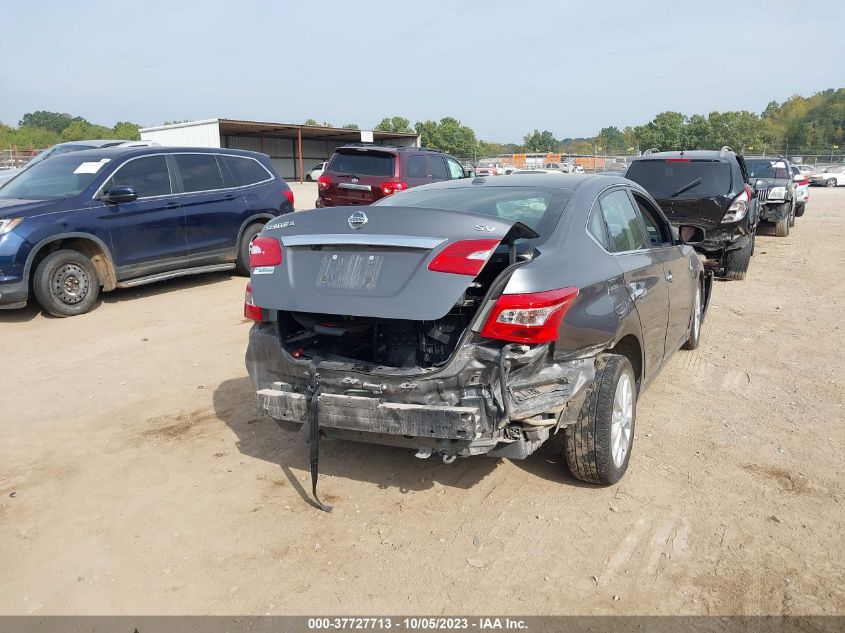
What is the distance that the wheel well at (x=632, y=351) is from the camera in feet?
13.2

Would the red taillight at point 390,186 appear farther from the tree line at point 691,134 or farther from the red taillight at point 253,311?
the tree line at point 691,134

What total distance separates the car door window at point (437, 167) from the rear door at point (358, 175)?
974 mm

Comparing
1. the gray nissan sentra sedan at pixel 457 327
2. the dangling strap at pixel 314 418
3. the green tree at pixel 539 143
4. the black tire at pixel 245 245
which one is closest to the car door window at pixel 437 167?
the black tire at pixel 245 245

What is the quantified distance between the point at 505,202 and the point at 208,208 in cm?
612

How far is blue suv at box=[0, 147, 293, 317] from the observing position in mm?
7547

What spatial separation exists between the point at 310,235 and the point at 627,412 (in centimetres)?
205

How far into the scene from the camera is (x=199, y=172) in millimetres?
9289

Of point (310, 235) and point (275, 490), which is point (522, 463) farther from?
point (310, 235)

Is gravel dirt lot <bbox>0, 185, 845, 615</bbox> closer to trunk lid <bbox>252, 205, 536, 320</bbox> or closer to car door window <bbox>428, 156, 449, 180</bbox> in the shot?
trunk lid <bbox>252, 205, 536, 320</bbox>

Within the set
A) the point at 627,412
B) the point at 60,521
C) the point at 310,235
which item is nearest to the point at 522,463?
the point at 627,412

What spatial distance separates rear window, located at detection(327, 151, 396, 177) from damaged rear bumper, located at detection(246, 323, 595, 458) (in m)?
9.47

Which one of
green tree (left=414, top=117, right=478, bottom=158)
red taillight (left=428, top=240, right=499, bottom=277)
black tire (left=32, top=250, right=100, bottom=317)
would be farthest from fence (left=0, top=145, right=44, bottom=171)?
green tree (left=414, top=117, right=478, bottom=158)

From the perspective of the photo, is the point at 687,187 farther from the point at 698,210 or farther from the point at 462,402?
the point at 462,402

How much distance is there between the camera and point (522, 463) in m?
4.12
